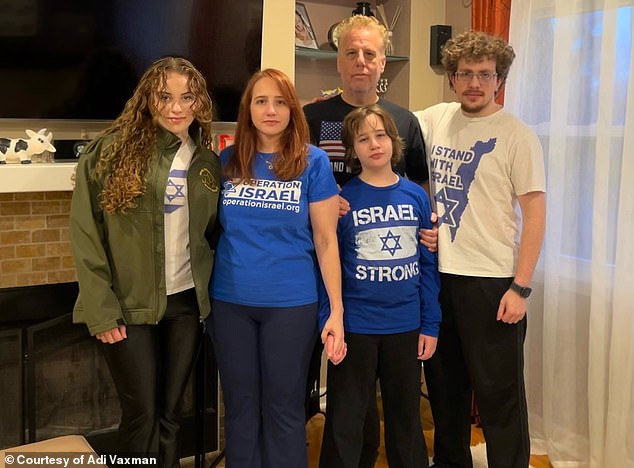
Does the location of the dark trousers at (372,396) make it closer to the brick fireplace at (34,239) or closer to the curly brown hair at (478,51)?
the curly brown hair at (478,51)

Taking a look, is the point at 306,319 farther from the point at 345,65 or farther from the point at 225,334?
the point at 345,65

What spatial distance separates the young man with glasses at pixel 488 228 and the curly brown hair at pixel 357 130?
19 centimetres

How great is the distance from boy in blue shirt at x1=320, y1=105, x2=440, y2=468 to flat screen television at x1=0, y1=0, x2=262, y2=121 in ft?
2.39

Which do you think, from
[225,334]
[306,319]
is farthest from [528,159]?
[225,334]

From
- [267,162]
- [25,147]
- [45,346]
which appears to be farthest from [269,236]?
[45,346]

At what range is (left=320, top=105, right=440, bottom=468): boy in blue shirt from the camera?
2.03 m

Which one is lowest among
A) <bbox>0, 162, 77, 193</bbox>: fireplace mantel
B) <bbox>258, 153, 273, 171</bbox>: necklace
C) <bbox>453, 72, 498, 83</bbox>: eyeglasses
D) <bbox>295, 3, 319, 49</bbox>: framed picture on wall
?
<bbox>0, 162, 77, 193</bbox>: fireplace mantel

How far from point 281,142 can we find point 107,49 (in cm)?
80

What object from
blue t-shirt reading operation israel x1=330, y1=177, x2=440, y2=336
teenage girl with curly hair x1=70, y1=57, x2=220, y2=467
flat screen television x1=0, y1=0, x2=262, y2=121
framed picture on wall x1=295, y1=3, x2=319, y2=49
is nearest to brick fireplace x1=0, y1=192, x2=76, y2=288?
flat screen television x1=0, y1=0, x2=262, y2=121

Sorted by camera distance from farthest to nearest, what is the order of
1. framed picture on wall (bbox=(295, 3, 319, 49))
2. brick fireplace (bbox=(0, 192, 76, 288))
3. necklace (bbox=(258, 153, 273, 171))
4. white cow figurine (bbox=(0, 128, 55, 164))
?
1. framed picture on wall (bbox=(295, 3, 319, 49))
2. brick fireplace (bbox=(0, 192, 76, 288))
3. white cow figurine (bbox=(0, 128, 55, 164))
4. necklace (bbox=(258, 153, 273, 171))

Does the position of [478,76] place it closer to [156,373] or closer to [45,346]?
[156,373]

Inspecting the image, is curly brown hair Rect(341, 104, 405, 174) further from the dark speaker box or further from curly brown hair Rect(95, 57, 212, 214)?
the dark speaker box

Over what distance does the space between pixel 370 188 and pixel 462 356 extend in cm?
64

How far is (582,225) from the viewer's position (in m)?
2.52
